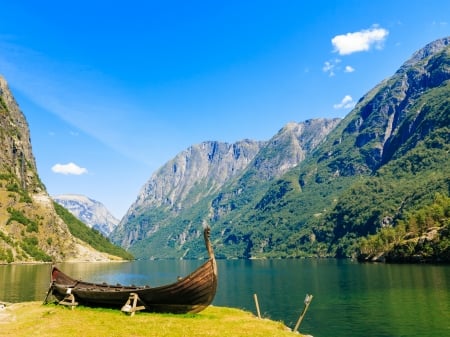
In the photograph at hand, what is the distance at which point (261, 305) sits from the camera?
78.6m

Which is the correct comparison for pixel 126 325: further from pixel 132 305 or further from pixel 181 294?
pixel 181 294

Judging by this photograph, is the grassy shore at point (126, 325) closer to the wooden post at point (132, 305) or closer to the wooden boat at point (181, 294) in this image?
the wooden post at point (132, 305)

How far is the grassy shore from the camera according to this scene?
30.7 meters

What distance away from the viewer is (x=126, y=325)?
3312 cm

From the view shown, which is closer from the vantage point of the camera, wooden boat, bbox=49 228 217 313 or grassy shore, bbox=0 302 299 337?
grassy shore, bbox=0 302 299 337

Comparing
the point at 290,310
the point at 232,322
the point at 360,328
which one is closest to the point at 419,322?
the point at 360,328

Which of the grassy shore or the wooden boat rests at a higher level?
the wooden boat

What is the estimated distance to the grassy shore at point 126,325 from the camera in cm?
3067

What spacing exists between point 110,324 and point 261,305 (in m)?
49.6

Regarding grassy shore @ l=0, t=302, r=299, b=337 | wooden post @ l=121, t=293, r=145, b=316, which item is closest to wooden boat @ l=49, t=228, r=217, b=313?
wooden post @ l=121, t=293, r=145, b=316

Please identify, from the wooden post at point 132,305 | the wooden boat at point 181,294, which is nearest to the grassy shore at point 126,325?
the wooden post at point 132,305

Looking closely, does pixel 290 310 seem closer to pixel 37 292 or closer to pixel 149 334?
pixel 149 334

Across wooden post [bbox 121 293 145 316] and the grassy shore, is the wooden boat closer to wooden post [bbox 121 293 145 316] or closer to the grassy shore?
wooden post [bbox 121 293 145 316]

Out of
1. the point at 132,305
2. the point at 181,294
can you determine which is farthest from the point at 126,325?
the point at 181,294
